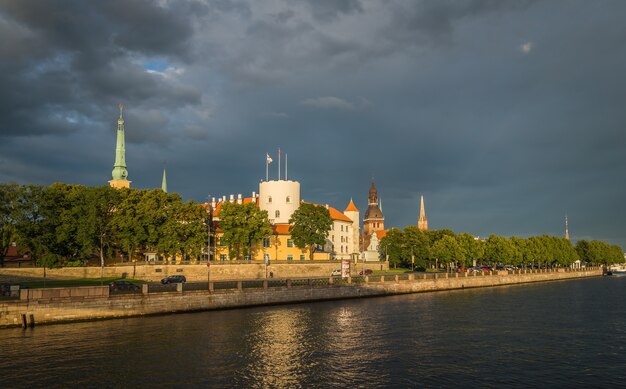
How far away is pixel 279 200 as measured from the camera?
13238 centimetres

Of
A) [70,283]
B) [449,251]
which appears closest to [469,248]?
[449,251]

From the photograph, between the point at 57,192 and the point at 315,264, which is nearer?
the point at 57,192

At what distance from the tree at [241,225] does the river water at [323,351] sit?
45760mm

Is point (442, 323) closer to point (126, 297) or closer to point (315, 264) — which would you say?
point (126, 297)

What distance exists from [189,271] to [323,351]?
2303 inches

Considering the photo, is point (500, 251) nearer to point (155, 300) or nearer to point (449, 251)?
point (449, 251)

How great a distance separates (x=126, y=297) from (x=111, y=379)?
23790mm

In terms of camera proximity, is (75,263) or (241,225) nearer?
(75,263)

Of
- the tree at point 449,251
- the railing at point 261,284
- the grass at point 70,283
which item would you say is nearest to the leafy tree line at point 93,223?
the grass at point 70,283

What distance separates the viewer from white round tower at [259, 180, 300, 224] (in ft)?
434

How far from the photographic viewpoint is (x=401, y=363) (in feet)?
109

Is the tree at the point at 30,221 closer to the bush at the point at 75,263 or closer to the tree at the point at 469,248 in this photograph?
the bush at the point at 75,263

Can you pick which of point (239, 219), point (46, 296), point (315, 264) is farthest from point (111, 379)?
point (315, 264)

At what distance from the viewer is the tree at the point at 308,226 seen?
11562 cm
